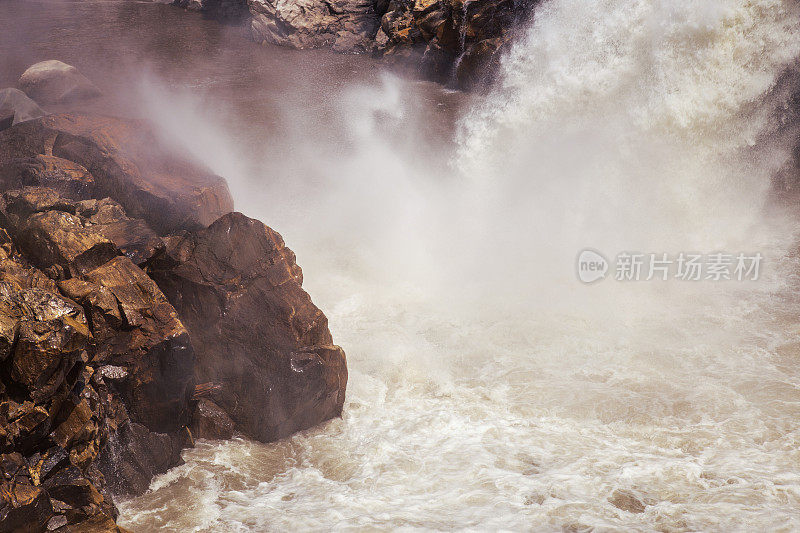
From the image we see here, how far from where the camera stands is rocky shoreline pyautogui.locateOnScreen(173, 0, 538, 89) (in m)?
18.3

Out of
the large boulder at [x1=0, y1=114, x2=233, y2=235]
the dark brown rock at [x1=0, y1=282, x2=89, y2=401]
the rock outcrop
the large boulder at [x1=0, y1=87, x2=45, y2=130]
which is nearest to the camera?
the dark brown rock at [x1=0, y1=282, x2=89, y2=401]

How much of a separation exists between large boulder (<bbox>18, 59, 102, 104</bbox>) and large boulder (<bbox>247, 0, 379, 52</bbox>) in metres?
7.48

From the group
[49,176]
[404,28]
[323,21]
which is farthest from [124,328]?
[323,21]

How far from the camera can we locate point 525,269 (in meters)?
12.1

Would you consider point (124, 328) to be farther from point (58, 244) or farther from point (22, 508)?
point (22, 508)

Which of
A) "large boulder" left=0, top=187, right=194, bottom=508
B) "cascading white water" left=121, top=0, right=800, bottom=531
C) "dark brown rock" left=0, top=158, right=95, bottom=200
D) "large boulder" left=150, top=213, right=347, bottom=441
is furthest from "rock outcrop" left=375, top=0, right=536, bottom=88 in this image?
"large boulder" left=0, top=187, right=194, bottom=508

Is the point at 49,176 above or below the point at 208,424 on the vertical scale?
above

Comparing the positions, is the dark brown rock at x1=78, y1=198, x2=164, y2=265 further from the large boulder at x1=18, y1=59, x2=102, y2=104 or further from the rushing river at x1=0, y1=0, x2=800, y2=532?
the large boulder at x1=18, y1=59, x2=102, y2=104

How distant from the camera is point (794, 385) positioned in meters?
8.48

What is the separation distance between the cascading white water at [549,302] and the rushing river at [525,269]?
41 millimetres

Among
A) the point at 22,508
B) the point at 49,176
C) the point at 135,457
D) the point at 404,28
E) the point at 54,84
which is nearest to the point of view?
the point at 22,508

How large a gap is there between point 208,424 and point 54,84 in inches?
535

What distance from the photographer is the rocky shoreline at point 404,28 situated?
60.2ft

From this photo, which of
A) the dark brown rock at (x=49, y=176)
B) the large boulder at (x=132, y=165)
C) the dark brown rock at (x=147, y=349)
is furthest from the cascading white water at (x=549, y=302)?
the dark brown rock at (x=49, y=176)
